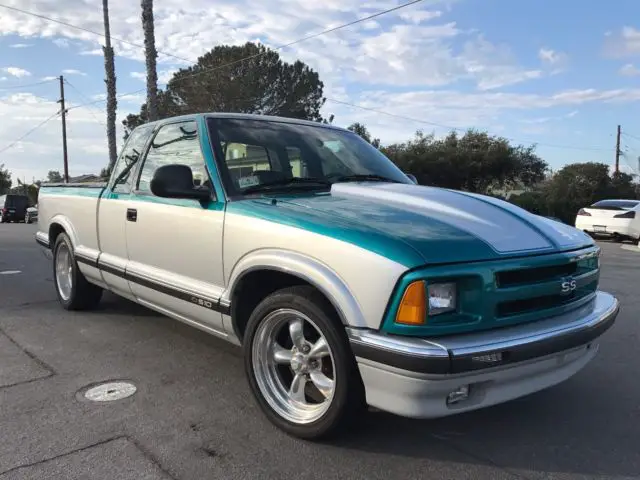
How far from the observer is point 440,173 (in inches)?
1463

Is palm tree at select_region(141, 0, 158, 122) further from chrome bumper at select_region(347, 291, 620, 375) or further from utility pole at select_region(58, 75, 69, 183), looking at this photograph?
utility pole at select_region(58, 75, 69, 183)

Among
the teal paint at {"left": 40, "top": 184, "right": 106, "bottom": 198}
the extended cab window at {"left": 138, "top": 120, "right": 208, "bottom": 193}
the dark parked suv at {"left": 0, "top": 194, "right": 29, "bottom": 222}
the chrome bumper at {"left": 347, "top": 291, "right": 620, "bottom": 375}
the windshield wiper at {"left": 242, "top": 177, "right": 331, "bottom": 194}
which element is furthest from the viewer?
the dark parked suv at {"left": 0, "top": 194, "right": 29, "bottom": 222}

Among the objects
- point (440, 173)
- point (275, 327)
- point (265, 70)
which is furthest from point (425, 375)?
point (440, 173)

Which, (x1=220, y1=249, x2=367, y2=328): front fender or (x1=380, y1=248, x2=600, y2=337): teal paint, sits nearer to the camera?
(x1=380, y1=248, x2=600, y2=337): teal paint

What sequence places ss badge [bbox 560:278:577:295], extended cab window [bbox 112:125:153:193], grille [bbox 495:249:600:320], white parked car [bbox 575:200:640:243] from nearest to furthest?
grille [bbox 495:249:600:320]
ss badge [bbox 560:278:577:295]
extended cab window [bbox 112:125:153:193]
white parked car [bbox 575:200:640:243]

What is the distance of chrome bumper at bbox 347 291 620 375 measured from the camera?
2436 mm

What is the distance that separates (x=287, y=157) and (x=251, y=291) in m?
1.11

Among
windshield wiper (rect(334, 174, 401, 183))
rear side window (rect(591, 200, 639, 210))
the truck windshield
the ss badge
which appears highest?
the truck windshield

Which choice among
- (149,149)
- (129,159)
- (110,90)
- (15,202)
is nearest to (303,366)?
(149,149)

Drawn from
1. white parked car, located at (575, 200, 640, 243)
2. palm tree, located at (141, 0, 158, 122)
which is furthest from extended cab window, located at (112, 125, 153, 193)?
palm tree, located at (141, 0, 158, 122)

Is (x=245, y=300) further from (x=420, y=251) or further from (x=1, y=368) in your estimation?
(x=1, y=368)

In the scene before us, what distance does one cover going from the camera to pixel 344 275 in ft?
8.72

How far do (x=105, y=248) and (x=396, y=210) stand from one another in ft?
9.40

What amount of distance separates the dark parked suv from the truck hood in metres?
33.1
